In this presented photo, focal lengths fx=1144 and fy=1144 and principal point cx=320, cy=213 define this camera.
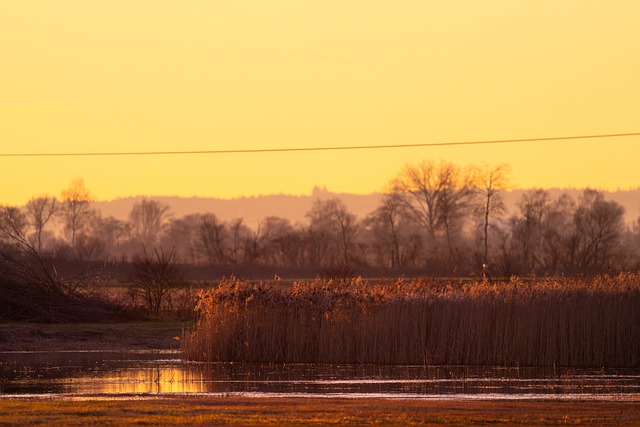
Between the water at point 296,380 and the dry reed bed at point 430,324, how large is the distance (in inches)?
34.6

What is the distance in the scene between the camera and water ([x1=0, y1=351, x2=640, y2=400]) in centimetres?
2280

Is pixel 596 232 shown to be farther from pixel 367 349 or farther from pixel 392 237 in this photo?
pixel 367 349

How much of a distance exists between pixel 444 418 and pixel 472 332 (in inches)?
466

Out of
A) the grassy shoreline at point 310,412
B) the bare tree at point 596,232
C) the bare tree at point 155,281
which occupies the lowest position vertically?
the grassy shoreline at point 310,412

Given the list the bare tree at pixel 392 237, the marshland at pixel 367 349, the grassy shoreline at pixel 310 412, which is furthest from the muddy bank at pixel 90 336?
the bare tree at pixel 392 237

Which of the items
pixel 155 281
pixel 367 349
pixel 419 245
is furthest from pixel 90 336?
pixel 419 245

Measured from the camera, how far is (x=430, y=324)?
30.0 meters

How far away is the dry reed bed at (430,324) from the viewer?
95.1 ft

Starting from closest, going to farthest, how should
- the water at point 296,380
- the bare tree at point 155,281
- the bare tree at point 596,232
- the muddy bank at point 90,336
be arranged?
the water at point 296,380 → the muddy bank at point 90,336 → the bare tree at point 155,281 → the bare tree at point 596,232

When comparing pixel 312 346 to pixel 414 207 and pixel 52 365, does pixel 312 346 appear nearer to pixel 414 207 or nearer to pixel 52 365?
pixel 52 365

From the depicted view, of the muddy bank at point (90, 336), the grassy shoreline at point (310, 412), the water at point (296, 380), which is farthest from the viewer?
the muddy bank at point (90, 336)

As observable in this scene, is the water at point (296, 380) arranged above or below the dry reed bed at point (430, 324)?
below

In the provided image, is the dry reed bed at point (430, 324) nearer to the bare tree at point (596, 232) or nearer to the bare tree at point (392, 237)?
the bare tree at point (596, 232)

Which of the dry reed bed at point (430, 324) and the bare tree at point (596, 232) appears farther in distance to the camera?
the bare tree at point (596, 232)
